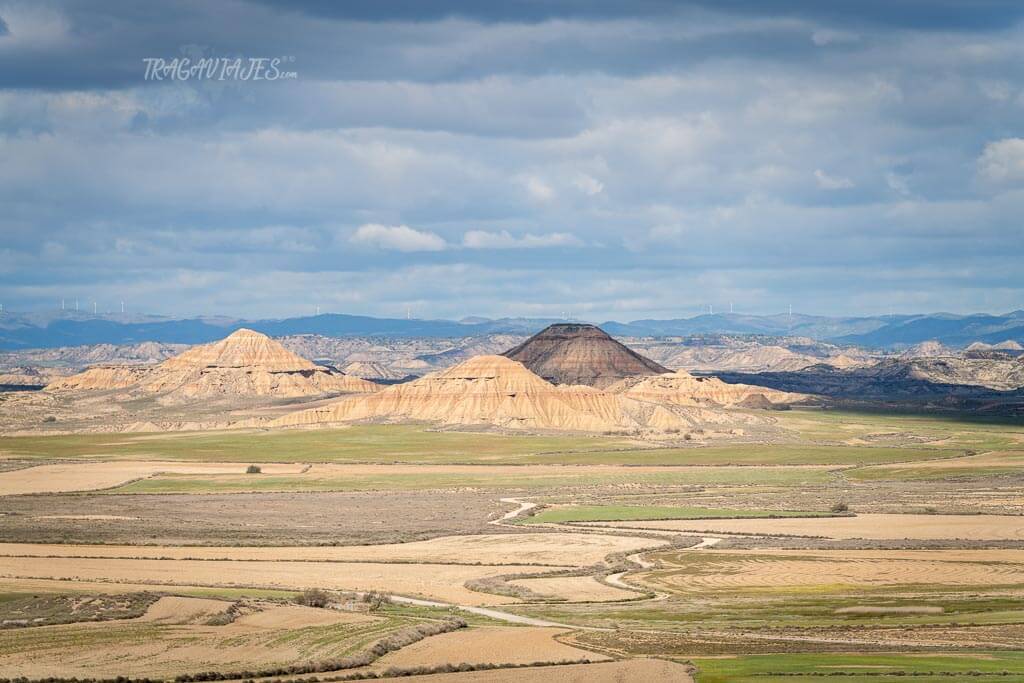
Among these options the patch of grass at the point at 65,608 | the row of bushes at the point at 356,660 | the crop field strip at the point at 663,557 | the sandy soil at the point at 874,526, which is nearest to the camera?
the row of bushes at the point at 356,660

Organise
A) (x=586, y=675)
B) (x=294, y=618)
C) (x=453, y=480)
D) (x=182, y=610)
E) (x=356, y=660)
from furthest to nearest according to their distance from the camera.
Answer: (x=453, y=480) → (x=182, y=610) → (x=294, y=618) → (x=356, y=660) → (x=586, y=675)

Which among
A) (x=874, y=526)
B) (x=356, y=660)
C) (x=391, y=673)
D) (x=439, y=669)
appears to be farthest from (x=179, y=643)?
(x=874, y=526)

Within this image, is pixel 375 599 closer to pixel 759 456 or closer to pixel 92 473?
pixel 92 473

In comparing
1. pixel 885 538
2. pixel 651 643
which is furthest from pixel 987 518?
pixel 651 643

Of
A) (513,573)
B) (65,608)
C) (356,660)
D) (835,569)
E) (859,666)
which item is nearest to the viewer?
(859,666)

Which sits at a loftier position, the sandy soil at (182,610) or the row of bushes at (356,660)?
the sandy soil at (182,610)

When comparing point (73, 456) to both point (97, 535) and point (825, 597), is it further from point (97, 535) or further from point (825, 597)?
point (825, 597)

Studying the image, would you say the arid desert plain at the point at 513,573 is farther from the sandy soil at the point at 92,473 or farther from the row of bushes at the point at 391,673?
the sandy soil at the point at 92,473

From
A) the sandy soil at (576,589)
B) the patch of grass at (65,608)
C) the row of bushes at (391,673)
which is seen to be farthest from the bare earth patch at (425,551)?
the row of bushes at (391,673)

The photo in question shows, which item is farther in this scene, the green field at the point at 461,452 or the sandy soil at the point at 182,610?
the green field at the point at 461,452
